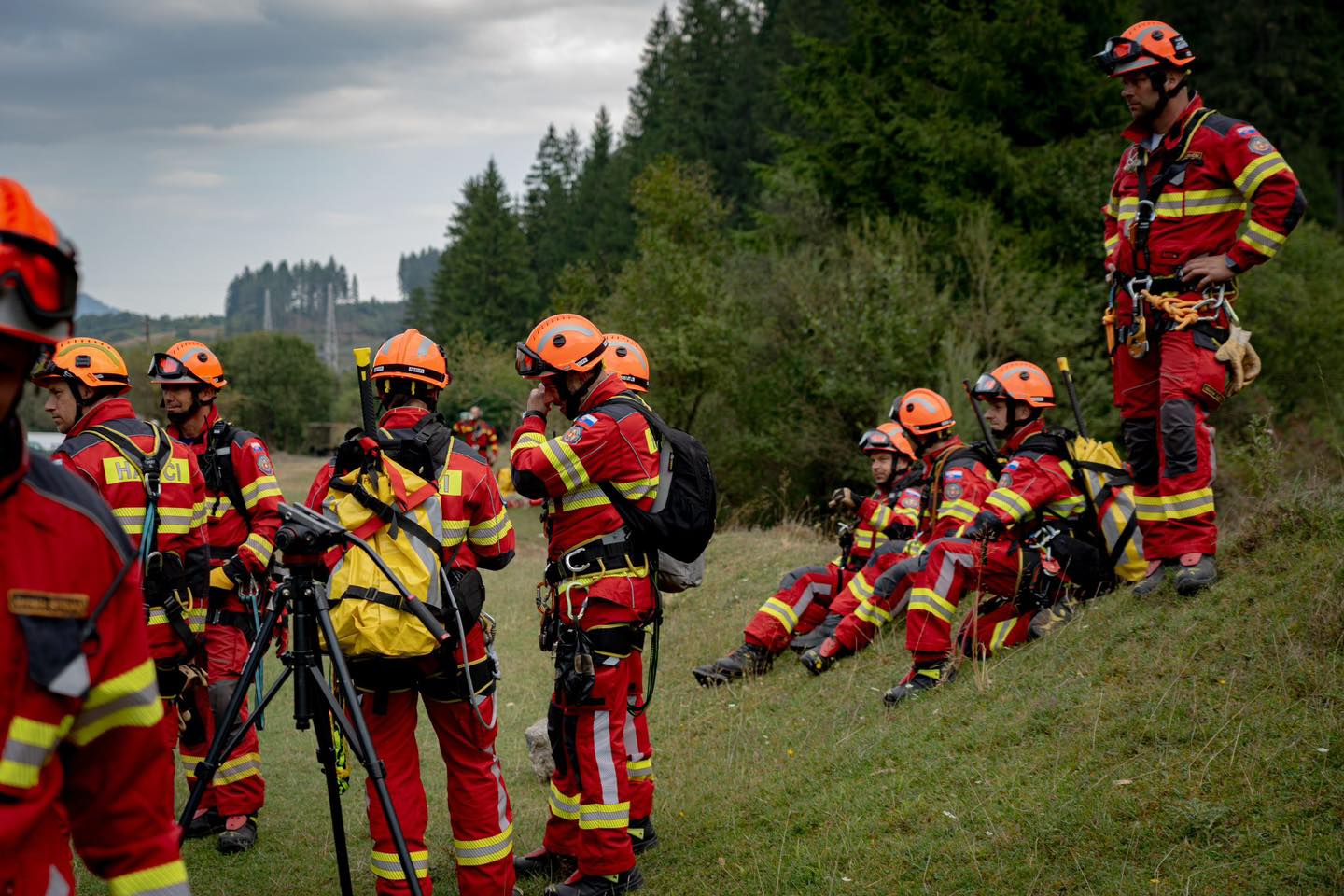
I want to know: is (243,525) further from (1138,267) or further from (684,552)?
(1138,267)

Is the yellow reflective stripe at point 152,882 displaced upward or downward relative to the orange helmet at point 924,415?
downward

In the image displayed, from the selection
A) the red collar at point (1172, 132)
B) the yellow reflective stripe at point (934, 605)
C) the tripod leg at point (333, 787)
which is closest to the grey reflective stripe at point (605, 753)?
the tripod leg at point (333, 787)

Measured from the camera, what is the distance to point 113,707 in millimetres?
2176

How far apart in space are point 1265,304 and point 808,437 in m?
10.4

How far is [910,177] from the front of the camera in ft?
80.3

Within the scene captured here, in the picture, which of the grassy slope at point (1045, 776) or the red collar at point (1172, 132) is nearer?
the grassy slope at point (1045, 776)

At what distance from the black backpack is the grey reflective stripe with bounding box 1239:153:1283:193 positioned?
3.37 meters

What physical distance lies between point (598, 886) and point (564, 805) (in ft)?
1.80

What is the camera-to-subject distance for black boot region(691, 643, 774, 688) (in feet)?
29.7

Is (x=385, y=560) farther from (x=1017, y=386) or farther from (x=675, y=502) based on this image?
(x=1017, y=386)

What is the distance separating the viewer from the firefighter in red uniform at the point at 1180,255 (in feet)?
20.2

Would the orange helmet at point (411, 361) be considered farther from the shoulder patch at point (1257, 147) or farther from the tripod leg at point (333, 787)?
the shoulder patch at point (1257, 147)

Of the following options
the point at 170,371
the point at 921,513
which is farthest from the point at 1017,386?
the point at 170,371

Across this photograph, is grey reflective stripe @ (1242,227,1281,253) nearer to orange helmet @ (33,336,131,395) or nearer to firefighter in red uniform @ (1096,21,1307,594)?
firefighter in red uniform @ (1096,21,1307,594)
